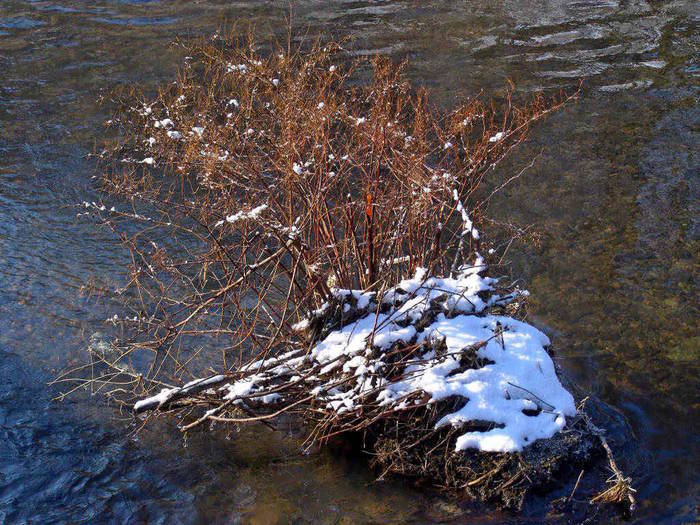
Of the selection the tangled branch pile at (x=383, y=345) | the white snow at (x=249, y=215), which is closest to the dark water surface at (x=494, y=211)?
the tangled branch pile at (x=383, y=345)

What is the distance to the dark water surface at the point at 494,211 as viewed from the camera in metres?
5.46

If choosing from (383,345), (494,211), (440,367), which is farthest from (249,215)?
(494,211)

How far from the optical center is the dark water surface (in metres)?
5.46

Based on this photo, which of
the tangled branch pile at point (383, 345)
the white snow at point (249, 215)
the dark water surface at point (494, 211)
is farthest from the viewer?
the dark water surface at point (494, 211)

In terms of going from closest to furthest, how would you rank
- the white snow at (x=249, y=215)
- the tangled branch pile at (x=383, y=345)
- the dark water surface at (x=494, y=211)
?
the white snow at (x=249, y=215) → the tangled branch pile at (x=383, y=345) → the dark water surface at (x=494, y=211)

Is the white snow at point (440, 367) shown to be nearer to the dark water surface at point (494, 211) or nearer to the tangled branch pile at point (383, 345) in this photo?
the tangled branch pile at point (383, 345)

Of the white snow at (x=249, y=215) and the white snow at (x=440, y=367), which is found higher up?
the white snow at (x=249, y=215)

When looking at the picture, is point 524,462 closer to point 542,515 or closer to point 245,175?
point 542,515

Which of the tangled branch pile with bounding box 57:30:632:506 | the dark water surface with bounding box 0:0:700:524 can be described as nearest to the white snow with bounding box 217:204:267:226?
the tangled branch pile with bounding box 57:30:632:506

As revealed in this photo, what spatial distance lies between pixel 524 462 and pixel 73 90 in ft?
31.0

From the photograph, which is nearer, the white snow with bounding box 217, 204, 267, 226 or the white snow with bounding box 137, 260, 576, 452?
the white snow with bounding box 217, 204, 267, 226

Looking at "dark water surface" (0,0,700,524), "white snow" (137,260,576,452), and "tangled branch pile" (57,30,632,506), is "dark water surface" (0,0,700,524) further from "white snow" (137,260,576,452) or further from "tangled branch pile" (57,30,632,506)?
"white snow" (137,260,576,452)

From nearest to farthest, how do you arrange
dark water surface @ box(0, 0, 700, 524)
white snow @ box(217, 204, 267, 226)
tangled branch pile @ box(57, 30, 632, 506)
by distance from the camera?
white snow @ box(217, 204, 267, 226), tangled branch pile @ box(57, 30, 632, 506), dark water surface @ box(0, 0, 700, 524)

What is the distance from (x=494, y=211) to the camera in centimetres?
900
